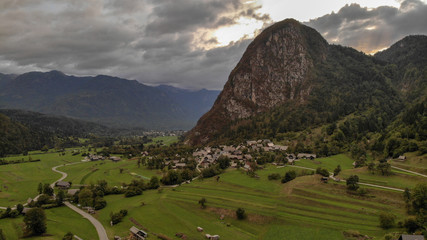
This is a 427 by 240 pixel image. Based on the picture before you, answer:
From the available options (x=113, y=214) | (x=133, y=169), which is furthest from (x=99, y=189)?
(x=133, y=169)

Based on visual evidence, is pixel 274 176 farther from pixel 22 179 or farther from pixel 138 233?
pixel 22 179

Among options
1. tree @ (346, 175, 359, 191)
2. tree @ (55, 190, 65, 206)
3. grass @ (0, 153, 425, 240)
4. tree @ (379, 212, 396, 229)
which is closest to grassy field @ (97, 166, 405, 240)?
grass @ (0, 153, 425, 240)

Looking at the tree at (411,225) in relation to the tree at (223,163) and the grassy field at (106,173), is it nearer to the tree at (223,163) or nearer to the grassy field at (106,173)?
the tree at (223,163)

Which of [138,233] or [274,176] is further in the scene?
[274,176]

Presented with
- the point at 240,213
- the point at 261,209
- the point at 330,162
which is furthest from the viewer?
the point at 330,162

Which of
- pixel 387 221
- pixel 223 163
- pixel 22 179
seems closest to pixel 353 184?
pixel 387 221

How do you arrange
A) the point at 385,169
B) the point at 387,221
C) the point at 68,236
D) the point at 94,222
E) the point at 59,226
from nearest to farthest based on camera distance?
the point at 387,221
the point at 68,236
the point at 59,226
the point at 94,222
the point at 385,169
